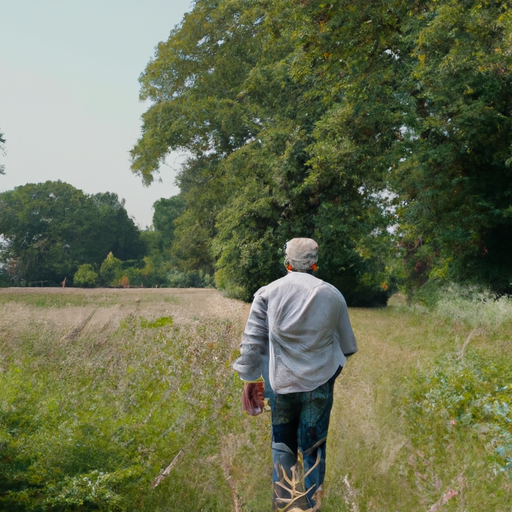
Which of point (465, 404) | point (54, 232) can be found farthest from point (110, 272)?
point (465, 404)

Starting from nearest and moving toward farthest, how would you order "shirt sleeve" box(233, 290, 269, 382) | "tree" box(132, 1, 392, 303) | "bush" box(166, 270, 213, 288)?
"shirt sleeve" box(233, 290, 269, 382)
"tree" box(132, 1, 392, 303)
"bush" box(166, 270, 213, 288)

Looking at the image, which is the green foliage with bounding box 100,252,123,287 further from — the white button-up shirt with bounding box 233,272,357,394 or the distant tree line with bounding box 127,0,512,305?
the white button-up shirt with bounding box 233,272,357,394

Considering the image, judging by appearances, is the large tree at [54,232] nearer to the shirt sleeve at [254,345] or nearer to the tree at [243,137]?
the tree at [243,137]

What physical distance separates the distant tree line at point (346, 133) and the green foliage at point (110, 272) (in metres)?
32.0

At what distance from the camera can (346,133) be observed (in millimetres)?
18047

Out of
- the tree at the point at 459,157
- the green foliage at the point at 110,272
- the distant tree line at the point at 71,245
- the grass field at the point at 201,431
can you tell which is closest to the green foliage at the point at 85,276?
the distant tree line at the point at 71,245

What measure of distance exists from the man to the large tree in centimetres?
6068

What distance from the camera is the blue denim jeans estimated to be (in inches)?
147

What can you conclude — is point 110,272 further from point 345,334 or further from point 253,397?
point 345,334

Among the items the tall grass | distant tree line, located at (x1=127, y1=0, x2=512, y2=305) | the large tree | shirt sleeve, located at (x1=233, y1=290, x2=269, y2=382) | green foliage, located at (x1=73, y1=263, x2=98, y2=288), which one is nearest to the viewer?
the tall grass

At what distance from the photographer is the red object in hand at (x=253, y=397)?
3.97m

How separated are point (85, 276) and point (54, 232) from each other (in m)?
6.27

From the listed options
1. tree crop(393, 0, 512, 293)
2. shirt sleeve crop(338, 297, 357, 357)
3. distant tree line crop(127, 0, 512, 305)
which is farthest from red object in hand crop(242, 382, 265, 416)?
tree crop(393, 0, 512, 293)

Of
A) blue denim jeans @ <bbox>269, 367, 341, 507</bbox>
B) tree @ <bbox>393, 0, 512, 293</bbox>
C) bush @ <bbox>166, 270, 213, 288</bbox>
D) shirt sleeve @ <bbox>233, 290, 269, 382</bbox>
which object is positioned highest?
tree @ <bbox>393, 0, 512, 293</bbox>
